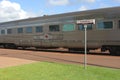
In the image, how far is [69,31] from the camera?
23672mm

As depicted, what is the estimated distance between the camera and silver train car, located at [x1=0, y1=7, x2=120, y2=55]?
20734 mm

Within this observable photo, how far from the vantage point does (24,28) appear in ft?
97.0

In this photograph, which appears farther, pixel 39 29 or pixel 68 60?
pixel 39 29

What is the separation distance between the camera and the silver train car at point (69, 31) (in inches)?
816

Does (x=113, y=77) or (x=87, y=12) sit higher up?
(x=87, y=12)

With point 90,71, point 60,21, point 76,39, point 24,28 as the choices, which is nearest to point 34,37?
point 24,28

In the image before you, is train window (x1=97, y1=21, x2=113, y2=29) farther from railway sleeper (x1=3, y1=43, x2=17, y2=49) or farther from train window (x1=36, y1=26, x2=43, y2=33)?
railway sleeper (x1=3, y1=43, x2=17, y2=49)

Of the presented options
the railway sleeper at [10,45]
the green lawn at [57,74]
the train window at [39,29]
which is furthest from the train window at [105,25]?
the railway sleeper at [10,45]

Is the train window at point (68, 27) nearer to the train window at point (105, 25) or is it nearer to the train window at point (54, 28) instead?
the train window at point (54, 28)

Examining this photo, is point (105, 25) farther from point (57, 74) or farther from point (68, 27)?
point (57, 74)

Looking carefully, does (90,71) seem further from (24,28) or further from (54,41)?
(24,28)

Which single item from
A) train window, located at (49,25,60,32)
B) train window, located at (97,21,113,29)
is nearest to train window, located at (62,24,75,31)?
train window, located at (49,25,60,32)

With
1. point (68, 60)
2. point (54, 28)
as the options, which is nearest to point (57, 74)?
point (68, 60)

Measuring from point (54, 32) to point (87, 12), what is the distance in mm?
4005
